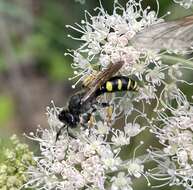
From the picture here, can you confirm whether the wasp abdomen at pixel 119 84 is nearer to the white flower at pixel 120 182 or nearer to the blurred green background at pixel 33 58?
the white flower at pixel 120 182

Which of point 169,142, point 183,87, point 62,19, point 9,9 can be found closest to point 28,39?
point 62,19

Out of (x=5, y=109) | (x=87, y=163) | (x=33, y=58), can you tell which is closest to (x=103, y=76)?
(x=87, y=163)

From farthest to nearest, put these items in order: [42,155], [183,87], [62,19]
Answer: [62,19], [183,87], [42,155]

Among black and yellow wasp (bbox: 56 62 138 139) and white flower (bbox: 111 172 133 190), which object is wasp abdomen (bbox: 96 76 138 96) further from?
white flower (bbox: 111 172 133 190)

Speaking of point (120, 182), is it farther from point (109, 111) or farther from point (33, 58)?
point (33, 58)

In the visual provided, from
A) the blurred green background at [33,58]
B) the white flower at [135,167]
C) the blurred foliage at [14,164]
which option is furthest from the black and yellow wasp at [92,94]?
the blurred green background at [33,58]

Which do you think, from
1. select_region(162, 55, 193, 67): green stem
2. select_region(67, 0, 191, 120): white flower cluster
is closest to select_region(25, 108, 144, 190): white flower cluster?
select_region(67, 0, 191, 120): white flower cluster

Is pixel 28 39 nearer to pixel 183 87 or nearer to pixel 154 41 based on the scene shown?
pixel 183 87

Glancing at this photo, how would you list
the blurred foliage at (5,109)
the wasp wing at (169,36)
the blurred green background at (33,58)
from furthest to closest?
the blurred foliage at (5,109) < the blurred green background at (33,58) < the wasp wing at (169,36)
